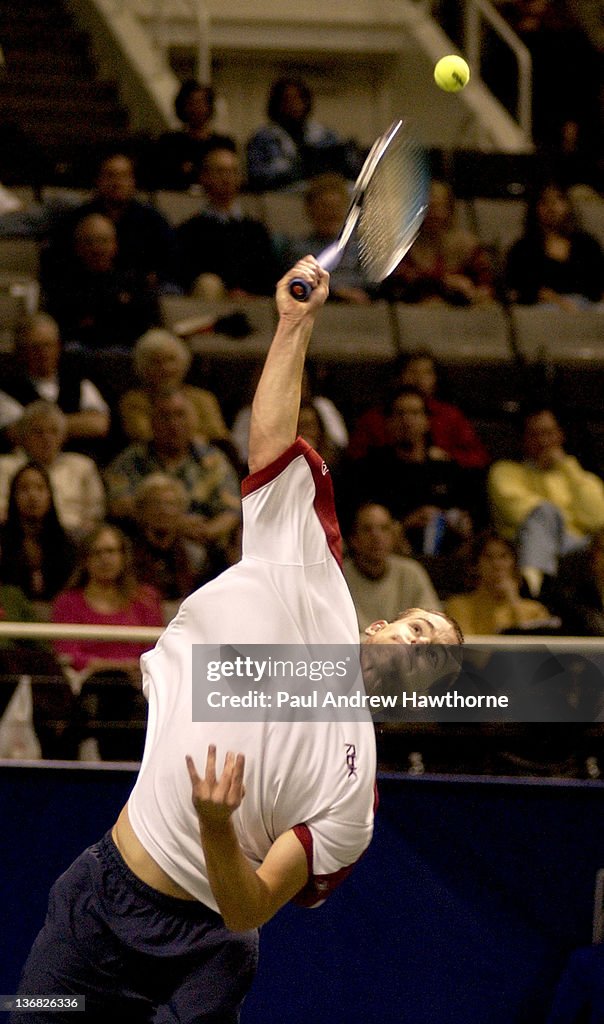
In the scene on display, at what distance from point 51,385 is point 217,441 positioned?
726mm

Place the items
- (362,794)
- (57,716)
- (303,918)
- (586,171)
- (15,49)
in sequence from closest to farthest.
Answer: (362,794)
(303,918)
(57,716)
(586,171)
(15,49)

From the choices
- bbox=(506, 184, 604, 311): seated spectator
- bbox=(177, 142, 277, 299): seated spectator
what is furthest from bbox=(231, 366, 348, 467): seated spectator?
bbox=(506, 184, 604, 311): seated spectator

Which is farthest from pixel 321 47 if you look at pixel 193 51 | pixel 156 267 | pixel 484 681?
pixel 484 681

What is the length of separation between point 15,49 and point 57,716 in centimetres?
635

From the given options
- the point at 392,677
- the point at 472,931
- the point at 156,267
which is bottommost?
the point at 472,931

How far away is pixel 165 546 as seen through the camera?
211 inches

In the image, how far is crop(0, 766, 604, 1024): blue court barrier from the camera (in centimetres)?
382

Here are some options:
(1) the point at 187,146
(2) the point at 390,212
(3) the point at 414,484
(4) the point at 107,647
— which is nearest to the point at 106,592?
(4) the point at 107,647

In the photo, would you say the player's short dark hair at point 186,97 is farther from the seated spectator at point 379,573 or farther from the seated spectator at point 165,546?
the seated spectator at point 379,573

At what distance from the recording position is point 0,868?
12.6ft

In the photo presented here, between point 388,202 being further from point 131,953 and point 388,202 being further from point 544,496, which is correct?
point 544,496

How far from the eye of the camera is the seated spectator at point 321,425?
6.01 metres

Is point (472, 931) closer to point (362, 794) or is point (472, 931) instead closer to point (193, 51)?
point (362, 794)

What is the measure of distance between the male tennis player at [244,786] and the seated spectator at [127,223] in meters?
4.29
